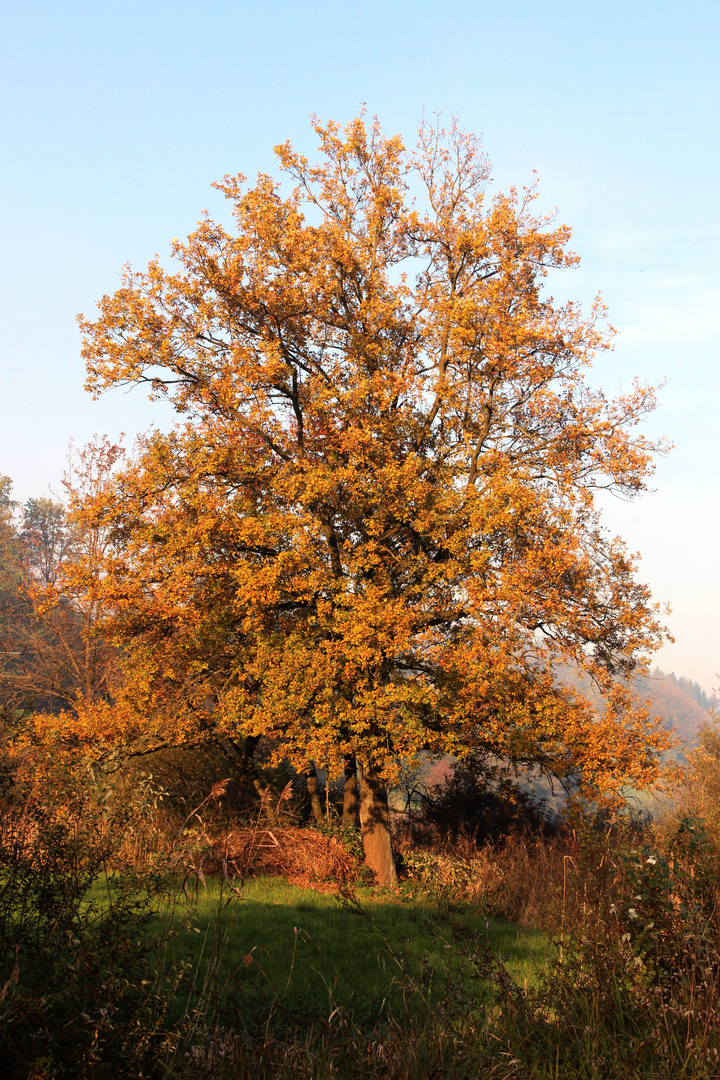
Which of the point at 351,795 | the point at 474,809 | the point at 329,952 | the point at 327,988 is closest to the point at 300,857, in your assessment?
the point at 351,795

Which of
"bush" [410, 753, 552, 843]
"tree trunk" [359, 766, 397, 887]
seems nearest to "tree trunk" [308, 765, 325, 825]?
"tree trunk" [359, 766, 397, 887]

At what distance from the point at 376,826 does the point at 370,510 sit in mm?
7022

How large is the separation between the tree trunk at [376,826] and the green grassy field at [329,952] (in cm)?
112

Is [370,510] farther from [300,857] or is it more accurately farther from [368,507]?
[300,857]

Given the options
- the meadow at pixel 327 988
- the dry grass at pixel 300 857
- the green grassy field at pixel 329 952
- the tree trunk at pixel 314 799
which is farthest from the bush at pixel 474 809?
the meadow at pixel 327 988

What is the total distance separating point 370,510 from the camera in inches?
601

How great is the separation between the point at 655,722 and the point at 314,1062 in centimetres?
1156

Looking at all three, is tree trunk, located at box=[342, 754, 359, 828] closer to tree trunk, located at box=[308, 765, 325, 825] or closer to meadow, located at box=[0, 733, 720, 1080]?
tree trunk, located at box=[308, 765, 325, 825]

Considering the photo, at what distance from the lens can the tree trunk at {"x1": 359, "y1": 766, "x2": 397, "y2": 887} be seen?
52.0 ft

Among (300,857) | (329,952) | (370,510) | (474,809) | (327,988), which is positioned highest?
(370,510)

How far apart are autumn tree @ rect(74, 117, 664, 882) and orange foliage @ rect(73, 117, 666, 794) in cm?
6

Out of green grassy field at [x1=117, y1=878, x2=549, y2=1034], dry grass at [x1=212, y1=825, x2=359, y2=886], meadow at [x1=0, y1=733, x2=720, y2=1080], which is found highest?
meadow at [x1=0, y1=733, x2=720, y2=1080]

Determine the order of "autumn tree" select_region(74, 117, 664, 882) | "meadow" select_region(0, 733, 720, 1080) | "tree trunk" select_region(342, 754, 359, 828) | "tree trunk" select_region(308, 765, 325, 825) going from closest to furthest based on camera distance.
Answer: "meadow" select_region(0, 733, 720, 1080)
"autumn tree" select_region(74, 117, 664, 882)
"tree trunk" select_region(308, 765, 325, 825)
"tree trunk" select_region(342, 754, 359, 828)

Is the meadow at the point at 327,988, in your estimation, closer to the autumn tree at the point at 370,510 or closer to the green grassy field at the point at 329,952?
the green grassy field at the point at 329,952
